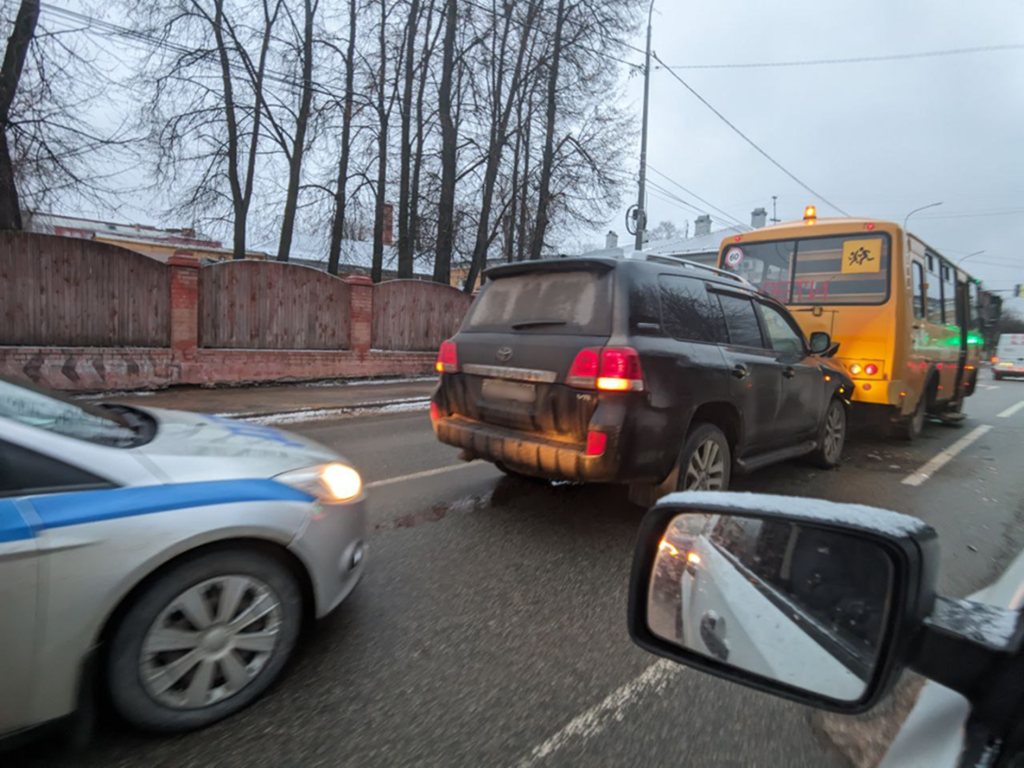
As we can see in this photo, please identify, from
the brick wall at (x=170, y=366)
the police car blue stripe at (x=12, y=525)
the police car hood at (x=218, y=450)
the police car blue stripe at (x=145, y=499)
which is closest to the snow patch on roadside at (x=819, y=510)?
the police car blue stripe at (x=145, y=499)

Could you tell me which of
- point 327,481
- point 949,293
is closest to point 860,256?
point 949,293

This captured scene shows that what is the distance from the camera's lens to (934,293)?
8219 mm

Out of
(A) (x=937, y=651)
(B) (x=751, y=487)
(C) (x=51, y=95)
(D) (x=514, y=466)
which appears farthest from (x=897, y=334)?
(C) (x=51, y=95)

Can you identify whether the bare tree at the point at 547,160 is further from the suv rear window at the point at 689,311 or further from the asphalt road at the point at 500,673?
the asphalt road at the point at 500,673

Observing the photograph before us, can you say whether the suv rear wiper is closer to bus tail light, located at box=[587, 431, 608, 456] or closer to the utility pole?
bus tail light, located at box=[587, 431, 608, 456]

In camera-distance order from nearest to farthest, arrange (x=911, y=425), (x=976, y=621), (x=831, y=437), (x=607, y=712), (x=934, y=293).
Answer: (x=976, y=621) → (x=607, y=712) → (x=831, y=437) → (x=911, y=425) → (x=934, y=293)

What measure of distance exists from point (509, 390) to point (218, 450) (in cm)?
204

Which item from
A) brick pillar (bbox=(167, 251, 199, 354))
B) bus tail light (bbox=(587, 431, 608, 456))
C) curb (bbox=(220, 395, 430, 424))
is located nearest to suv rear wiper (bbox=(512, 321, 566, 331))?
bus tail light (bbox=(587, 431, 608, 456))

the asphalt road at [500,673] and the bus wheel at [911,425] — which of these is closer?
the asphalt road at [500,673]

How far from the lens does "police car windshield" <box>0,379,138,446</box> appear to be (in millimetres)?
2176

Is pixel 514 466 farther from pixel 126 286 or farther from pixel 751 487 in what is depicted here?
pixel 126 286

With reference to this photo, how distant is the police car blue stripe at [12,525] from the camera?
171 cm

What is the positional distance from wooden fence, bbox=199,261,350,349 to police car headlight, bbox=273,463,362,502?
1045 centimetres

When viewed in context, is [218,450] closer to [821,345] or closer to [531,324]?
[531,324]
